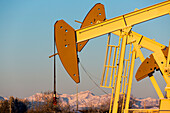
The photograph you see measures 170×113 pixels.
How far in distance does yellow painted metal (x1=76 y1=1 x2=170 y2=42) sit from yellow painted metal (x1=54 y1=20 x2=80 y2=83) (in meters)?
0.48

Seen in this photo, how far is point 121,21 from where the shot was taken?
1355cm

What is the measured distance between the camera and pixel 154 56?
13.7m

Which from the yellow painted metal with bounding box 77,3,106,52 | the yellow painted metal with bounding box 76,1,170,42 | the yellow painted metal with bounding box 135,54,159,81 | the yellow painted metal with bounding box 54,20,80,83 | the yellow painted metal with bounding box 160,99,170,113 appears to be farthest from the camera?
the yellow painted metal with bounding box 77,3,106,52

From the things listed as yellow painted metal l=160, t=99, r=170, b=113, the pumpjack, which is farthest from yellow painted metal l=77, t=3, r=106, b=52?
yellow painted metal l=160, t=99, r=170, b=113

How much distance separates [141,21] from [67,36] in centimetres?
302

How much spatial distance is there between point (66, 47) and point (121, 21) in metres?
2.46

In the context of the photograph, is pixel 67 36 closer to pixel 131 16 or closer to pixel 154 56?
pixel 131 16

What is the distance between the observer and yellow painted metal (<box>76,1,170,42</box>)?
13.5 m

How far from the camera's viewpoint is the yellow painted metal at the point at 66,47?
12.9 metres

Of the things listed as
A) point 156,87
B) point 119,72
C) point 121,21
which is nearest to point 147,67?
point 156,87

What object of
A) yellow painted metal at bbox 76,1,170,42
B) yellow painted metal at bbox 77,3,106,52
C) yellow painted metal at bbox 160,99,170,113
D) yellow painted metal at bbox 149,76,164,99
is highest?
yellow painted metal at bbox 77,3,106,52

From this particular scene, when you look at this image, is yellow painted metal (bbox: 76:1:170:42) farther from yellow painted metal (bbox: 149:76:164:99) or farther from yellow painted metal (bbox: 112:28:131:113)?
yellow painted metal (bbox: 149:76:164:99)

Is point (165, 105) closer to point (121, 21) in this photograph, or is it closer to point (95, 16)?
point (121, 21)

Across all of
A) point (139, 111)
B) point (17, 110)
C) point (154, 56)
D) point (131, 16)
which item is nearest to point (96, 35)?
point (131, 16)
